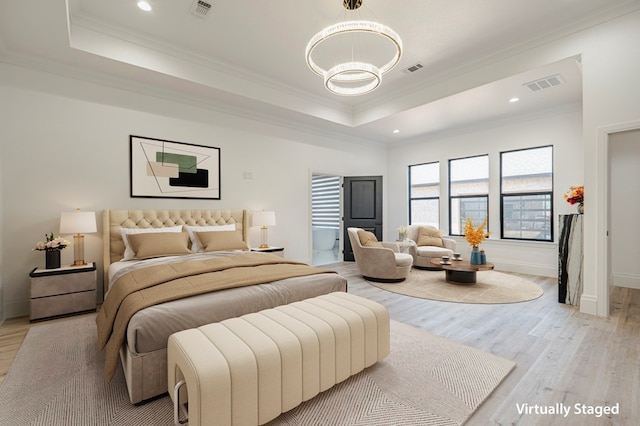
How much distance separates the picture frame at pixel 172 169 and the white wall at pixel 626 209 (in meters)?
6.36

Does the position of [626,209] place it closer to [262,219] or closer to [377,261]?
[377,261]

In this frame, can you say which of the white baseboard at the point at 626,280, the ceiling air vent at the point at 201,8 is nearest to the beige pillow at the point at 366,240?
the white baseboard at the point at 626,280

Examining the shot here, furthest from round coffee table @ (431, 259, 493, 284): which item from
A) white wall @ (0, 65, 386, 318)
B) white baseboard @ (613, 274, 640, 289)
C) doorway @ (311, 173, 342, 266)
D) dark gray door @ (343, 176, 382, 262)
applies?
doorway @ (311, 173, 342, 266)

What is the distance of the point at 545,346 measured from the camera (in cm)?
255

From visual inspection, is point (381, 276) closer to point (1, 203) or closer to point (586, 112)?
point (586, 112)

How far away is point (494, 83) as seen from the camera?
412 cm

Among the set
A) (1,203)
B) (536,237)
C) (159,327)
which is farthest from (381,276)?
(1,203)

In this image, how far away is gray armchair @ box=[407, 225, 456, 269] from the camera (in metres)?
5.67

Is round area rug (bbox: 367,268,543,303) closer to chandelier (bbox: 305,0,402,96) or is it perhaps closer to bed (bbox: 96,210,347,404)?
bed (bbox: 96,210,347,404)

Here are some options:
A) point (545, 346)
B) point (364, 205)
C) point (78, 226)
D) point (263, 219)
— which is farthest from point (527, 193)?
point (78, 226)

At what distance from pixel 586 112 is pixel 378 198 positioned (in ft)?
13.5

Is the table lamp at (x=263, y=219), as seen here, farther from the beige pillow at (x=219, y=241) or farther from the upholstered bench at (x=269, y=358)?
the upholstered bench at (x=269, y=358)

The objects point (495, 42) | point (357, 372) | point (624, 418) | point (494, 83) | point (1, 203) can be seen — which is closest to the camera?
point (624, 418)

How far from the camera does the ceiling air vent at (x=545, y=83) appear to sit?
13.1 ft
